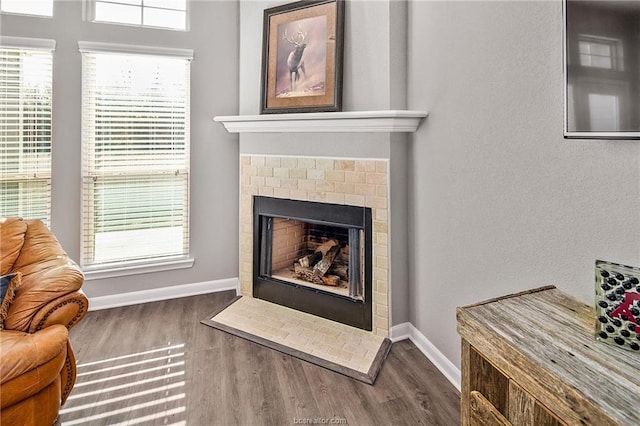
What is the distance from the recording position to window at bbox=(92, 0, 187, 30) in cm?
321

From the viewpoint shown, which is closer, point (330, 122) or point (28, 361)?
point (28, 361)

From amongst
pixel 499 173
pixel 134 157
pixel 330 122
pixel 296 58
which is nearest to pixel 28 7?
pixel 134 157

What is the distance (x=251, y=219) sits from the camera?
3410 millimetres

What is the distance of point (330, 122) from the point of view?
2.81 m

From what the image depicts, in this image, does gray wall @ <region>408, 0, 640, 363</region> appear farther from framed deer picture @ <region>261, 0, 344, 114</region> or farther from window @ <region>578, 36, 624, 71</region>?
framed deer picture @ <region>261, 0, 344, 114</region>

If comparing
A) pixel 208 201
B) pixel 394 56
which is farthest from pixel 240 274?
pixel 394 56

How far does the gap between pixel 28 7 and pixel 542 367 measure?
13.1ft

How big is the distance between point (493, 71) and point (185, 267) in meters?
2.97

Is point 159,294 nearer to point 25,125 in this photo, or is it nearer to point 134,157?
point 134,157

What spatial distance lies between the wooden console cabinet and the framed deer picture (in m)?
1.98

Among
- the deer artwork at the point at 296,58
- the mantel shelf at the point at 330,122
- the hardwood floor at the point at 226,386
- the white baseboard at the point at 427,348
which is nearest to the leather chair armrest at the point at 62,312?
the hardwood floor at the point at 226,386

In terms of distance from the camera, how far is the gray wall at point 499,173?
55.4 inches

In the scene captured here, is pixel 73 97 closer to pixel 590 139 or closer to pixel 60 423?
pixel 60 423

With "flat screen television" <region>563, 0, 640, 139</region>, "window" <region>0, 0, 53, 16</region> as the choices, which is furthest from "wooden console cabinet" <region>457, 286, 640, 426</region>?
"window" <region>0, 0, 53, 16</region>
